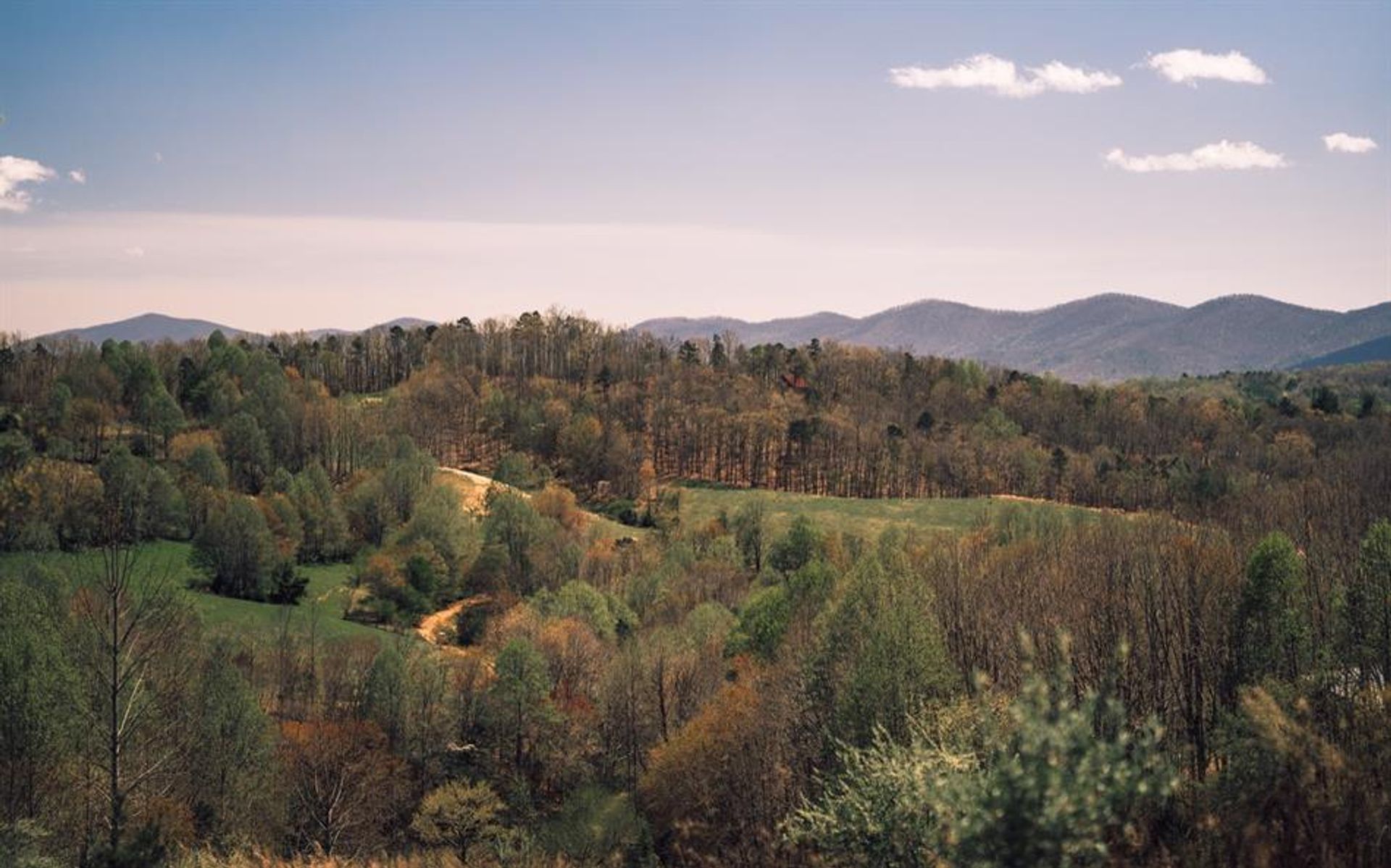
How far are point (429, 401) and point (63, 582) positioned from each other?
80.0 m

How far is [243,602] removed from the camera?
68.4 metres

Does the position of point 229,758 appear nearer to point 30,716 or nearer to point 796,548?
point 30,716

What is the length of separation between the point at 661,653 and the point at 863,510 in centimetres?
5504

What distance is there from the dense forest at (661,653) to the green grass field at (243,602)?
1.19 meters

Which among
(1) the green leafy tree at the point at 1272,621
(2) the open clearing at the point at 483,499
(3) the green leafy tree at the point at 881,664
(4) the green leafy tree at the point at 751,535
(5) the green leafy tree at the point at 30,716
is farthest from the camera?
(2) the open clearing at the point at 483,499

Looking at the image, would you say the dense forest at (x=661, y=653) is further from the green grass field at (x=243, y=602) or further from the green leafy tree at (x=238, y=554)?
the green grass field at (x=243, y=602)

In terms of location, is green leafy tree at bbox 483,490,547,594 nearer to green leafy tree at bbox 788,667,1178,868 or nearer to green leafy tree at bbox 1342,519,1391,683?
green leafy tree at bbox 1342,519,1391,683

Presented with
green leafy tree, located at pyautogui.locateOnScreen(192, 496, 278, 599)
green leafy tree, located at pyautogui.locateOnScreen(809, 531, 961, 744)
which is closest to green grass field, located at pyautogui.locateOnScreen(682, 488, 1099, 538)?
green leafy tree, located at pyautogui.locateOnScreen(192, 496, 278, 599)

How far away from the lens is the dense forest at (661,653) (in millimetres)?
16047

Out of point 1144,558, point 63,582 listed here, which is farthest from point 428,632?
point 1144,558

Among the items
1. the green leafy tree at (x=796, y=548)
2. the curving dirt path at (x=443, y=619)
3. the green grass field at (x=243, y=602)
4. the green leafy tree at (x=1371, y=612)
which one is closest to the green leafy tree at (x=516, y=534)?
the curving dirt path at (x=443, y=619)

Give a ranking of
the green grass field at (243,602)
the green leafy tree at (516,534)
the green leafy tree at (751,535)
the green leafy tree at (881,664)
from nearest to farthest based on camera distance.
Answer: the green leafy tree at (881,664) → the green grass field at (243,602) → the green leafy tree at (516,534) → the green leafy tree at (751,535)

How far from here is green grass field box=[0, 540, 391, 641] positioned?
5750 cm

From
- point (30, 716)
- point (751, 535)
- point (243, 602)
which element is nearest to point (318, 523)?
point (243, 602)
